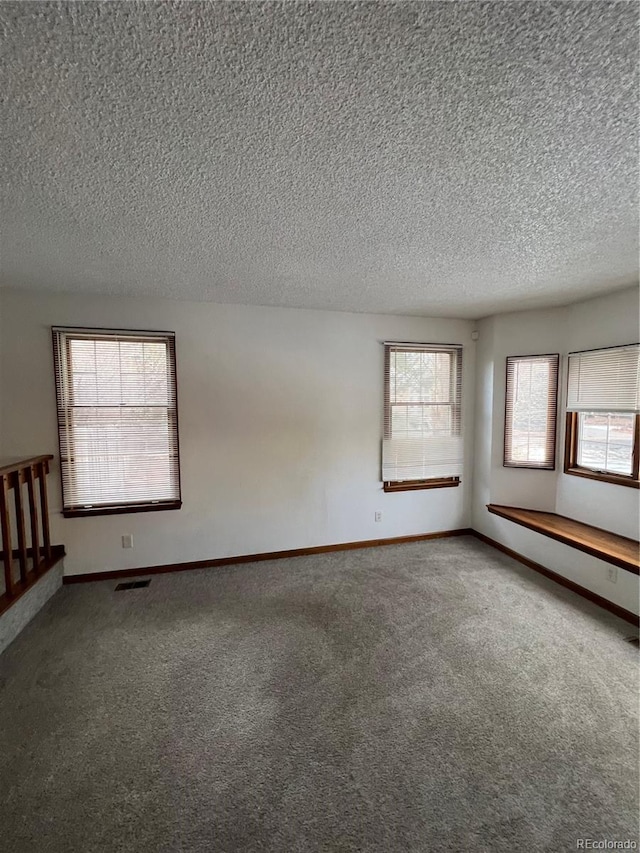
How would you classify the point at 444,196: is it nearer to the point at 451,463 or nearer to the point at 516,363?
the point at 516,363

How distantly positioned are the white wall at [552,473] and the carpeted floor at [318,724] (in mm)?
400

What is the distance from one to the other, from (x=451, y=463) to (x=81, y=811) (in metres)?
3.73

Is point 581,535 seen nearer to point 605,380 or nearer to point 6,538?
point 605,380

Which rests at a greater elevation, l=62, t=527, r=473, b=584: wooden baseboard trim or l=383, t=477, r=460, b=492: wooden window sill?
l=383, t=477, r=460, b=492: wooden window sill

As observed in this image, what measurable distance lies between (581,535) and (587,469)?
67 centimetres

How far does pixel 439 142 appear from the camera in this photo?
1.16 m

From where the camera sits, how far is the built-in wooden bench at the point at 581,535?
2443mm

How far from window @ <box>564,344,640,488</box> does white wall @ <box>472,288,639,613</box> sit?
87mm

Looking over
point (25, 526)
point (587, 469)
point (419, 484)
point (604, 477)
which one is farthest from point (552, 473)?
point (25, 526)

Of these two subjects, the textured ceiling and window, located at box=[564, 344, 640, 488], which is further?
window, located at box=[564, 344, 640, 488]

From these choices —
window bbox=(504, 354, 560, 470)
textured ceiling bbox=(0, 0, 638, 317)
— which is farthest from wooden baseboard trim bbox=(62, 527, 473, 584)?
textured ceiling bbox=(0, 0, 638, 317)

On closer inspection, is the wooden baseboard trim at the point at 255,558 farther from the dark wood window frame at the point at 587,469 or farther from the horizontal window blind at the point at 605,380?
the horizontal window blind at the point at 605,380

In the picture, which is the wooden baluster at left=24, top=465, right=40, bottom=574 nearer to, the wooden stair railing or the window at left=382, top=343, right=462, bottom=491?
the wooden stair railing

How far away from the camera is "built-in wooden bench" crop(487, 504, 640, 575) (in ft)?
8.02
